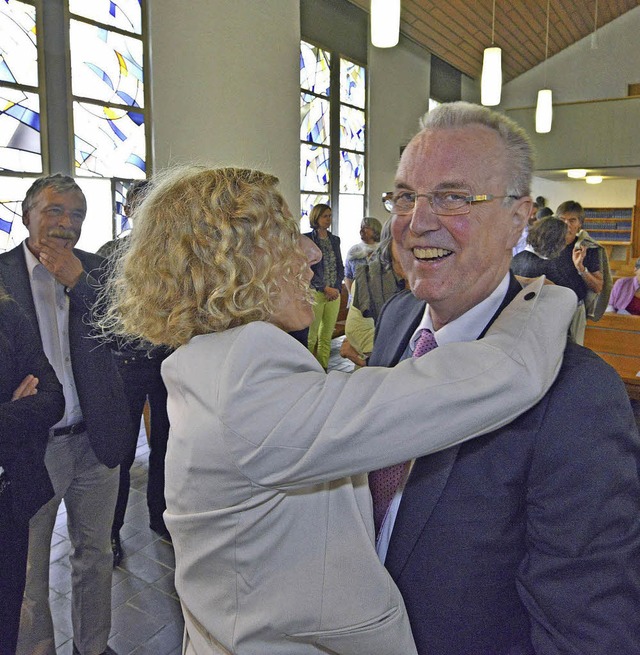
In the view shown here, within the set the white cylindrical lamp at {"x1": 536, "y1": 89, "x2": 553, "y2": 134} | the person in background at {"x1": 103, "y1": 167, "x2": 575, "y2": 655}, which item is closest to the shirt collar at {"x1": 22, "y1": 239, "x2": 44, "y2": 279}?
the person in background at {"x1": 103, "y1": 167, "x2": 575, "y2": 655}

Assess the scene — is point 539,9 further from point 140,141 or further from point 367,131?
point 140,141

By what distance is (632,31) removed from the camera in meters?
13.9

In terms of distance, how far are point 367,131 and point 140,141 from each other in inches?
214

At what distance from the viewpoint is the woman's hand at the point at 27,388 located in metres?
1.94

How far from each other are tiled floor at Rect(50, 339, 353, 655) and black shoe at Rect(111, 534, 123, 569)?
0.03 meters

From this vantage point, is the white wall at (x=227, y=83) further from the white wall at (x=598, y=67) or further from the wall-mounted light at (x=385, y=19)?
the white wall at (x=598, y=67)

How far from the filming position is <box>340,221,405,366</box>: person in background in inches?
154

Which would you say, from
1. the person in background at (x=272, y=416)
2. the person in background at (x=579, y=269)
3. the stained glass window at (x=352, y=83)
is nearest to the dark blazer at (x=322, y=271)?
the person in background at (x=579, y=269)

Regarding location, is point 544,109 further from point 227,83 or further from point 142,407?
point 142,407

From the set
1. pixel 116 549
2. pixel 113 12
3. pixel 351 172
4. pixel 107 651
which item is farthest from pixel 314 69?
pixel 107 651

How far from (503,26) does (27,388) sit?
11486mm

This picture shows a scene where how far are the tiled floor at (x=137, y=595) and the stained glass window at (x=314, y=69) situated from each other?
7.22 meters

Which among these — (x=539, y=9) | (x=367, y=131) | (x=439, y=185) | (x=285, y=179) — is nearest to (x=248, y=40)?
(x=285, y=179)

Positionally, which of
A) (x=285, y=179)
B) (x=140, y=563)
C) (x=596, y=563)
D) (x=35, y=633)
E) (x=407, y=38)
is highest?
(x=407, y=38)
